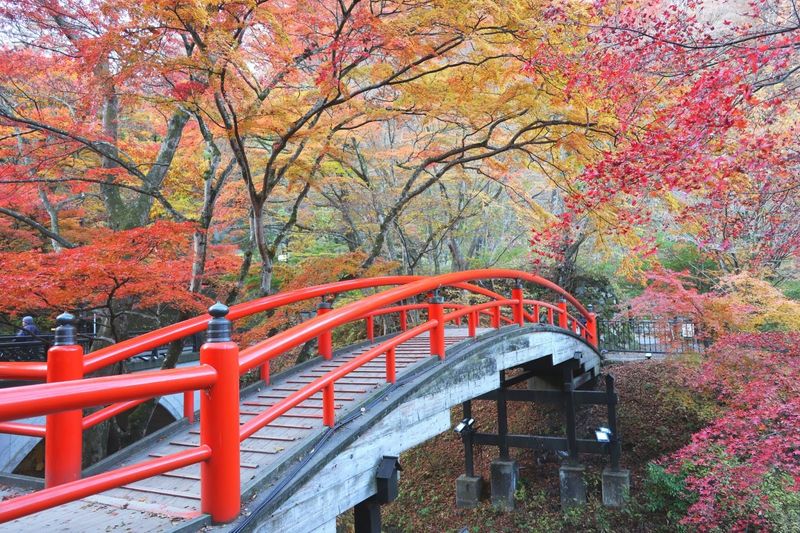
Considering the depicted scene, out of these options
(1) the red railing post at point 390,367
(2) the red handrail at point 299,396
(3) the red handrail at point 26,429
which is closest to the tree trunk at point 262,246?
(1) the red railing post at point 390,367

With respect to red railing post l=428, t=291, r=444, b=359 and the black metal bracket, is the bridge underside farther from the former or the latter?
the black metal bracket

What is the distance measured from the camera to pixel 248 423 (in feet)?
9.36

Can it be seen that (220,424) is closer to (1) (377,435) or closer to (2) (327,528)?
(2) (327,528)

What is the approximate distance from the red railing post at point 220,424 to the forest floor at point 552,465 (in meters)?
8.75

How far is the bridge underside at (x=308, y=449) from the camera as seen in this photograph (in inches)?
111

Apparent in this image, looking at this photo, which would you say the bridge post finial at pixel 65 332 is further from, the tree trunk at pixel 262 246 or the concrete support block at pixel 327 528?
the tree trunk at pixel 262 246

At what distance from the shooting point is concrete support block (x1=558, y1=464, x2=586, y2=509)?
9836 millimetres

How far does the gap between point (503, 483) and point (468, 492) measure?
2.92ft

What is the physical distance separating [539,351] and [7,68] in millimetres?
8738

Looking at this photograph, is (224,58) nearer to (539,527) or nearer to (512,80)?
(512,80)

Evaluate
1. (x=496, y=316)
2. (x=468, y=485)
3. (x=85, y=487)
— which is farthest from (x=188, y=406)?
(x=468, y=485)

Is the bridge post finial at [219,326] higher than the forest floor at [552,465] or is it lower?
higher

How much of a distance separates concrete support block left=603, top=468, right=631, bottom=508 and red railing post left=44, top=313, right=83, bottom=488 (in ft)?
30.6

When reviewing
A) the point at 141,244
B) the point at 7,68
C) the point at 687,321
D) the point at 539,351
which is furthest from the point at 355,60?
the point at 687,321
